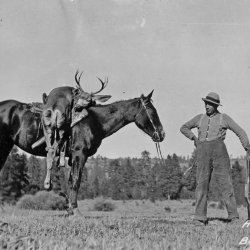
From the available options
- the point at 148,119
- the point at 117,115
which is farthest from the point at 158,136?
the point at 117,115

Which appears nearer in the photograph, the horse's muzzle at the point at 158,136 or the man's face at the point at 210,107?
the man's face at the point at 210,107

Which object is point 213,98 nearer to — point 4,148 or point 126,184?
point 4,148

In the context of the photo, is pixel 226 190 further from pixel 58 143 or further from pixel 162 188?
pixel 162 188

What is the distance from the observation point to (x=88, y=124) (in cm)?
1223

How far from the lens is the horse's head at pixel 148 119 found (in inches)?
517

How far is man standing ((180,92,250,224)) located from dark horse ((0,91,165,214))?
120 inches

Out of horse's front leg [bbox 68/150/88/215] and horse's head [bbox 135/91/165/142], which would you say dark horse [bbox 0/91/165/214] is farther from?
horse's front leg [bbox 68/150/88/215]

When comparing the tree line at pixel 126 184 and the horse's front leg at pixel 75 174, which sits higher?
the tree line at pixel 126 184

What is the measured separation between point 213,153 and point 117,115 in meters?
3.61

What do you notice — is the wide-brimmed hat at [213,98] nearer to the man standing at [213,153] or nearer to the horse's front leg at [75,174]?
the man standing at [213,153]

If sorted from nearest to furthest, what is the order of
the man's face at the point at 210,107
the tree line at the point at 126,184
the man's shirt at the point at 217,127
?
the man's shirt at the point at 217,127 → the man's face at the point at 210,107 → the tree line at the point at 126,184

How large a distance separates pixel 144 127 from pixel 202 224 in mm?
4133

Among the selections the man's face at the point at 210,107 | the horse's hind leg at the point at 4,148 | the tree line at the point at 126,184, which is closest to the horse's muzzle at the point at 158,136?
the man's face at the point at 210,107

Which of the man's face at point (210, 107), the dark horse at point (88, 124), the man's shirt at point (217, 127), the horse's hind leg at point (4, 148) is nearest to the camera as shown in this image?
the man's shirt at point (217, 127)
